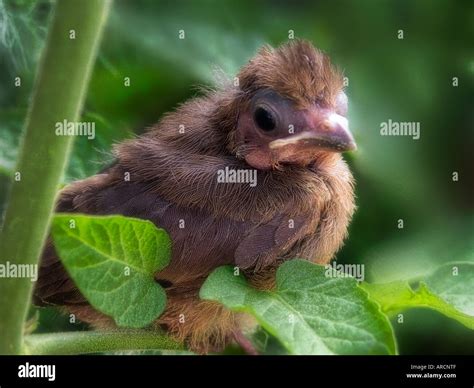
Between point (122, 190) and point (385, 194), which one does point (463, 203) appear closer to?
→ point (385, 194)

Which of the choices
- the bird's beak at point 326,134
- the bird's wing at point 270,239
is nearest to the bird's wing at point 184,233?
the bird's wing at point 270,239

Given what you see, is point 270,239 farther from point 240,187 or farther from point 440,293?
point 440,293

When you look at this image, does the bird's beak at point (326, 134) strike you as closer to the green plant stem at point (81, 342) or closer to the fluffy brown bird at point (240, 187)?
the fluffy brown bird at point (240, 187)

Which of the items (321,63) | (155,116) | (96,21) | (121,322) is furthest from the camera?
(155,116)

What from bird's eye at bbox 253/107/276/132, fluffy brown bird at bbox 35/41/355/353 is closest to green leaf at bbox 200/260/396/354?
fluffy brown bird at bbox 35/41/355/353

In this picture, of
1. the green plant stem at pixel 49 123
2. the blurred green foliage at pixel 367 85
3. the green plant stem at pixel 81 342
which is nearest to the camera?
the green plant stem at pixel 49 123

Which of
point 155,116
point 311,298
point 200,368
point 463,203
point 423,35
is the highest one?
point 423,35

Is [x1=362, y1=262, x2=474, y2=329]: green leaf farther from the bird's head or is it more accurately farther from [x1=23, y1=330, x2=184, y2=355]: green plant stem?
[x1=23, y1=330, x2=184, y2=355]: green plant stem

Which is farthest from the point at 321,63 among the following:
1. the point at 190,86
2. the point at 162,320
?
the point at 162,320

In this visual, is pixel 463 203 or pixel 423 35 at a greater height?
pixel 423 35

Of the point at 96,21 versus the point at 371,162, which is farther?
the point at 371,162
